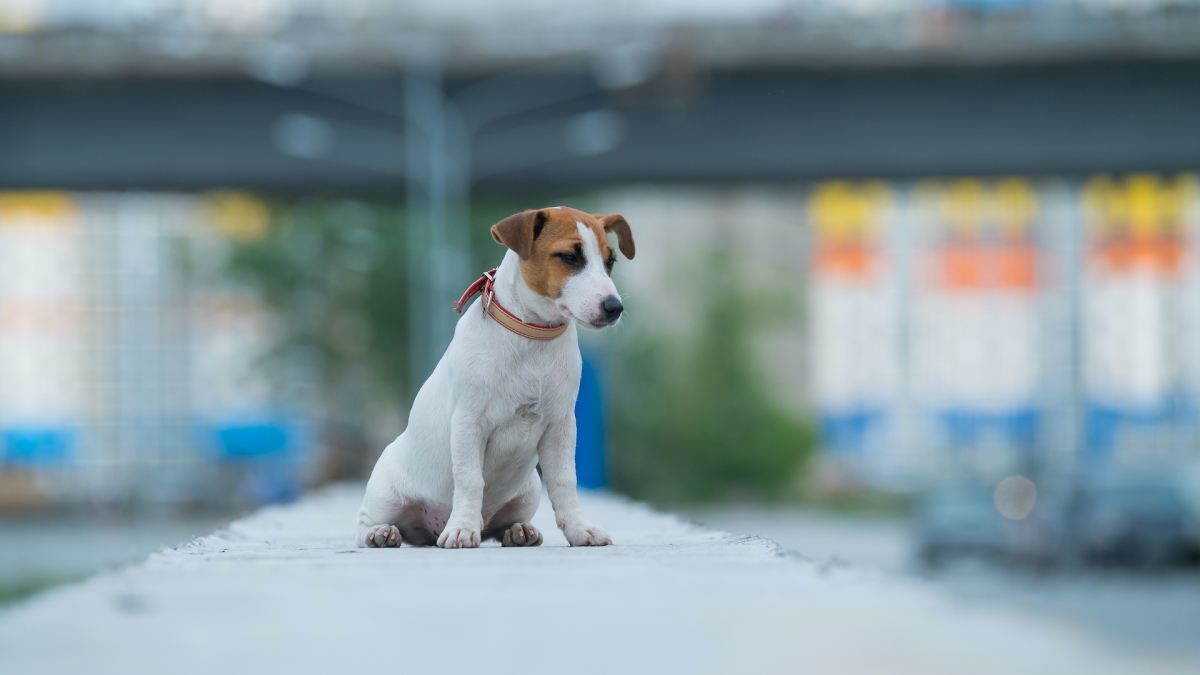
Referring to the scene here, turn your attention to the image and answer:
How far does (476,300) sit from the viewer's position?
520 centimetres

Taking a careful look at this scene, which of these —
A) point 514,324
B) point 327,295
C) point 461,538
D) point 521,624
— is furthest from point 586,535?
point 327,295

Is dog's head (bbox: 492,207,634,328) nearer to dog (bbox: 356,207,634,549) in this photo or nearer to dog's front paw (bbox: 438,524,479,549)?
dog (bbox: 356,207,634,549)

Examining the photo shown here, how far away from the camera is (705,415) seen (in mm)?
57344

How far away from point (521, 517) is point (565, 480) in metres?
0.42

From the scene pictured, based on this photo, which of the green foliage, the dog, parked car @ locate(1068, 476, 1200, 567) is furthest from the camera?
the green foliage

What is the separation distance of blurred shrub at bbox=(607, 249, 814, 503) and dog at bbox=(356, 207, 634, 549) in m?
47.0

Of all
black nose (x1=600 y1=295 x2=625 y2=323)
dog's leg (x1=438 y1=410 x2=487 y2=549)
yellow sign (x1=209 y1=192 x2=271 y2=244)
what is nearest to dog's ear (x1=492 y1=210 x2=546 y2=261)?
black nose (x1=600 y1=295 x2=625 y2=323)

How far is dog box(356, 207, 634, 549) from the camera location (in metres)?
4.76

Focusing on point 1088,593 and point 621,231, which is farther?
point 1088,593

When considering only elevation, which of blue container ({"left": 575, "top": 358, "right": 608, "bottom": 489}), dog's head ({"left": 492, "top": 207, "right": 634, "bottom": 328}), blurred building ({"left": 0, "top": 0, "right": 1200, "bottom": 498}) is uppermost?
blurred building ({"left": 0, "top": 0, "right": 1200, "bottom": 498})

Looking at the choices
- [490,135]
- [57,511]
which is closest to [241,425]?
[57,511]

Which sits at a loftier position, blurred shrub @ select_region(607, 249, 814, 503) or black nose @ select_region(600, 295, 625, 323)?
black nose @ select_region(600, 295, 625, 323)

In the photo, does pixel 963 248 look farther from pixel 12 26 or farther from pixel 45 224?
pixel 12 26

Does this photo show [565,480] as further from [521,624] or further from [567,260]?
[521,624]
